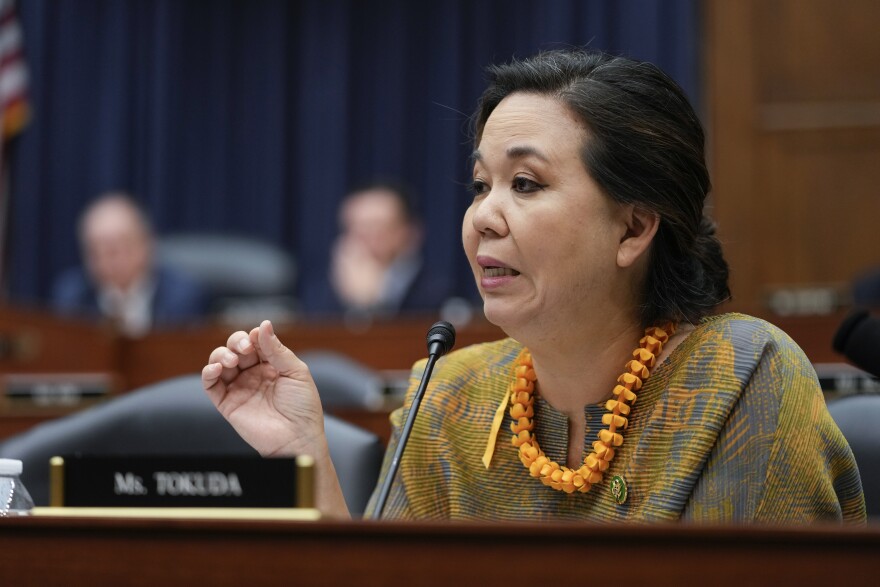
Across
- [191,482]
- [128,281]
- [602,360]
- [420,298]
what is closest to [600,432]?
[602,360]

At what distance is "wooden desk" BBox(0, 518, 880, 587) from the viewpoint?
0.88 meters

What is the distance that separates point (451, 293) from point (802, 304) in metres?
1.76

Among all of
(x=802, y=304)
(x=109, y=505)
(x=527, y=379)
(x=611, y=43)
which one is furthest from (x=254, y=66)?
(x=109, y=505)

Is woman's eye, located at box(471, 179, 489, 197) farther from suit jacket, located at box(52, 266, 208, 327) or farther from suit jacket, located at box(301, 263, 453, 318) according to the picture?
suit jacket, located at box(52, 266, 208, 327)

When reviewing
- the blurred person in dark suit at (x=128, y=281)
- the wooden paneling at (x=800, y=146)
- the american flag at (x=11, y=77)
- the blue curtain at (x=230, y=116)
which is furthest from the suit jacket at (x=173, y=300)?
the wooden paneling at (x=800, y=146)

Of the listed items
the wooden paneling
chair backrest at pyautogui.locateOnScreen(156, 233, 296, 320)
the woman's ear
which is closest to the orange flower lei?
the woman's ear

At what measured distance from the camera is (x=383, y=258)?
5238mm

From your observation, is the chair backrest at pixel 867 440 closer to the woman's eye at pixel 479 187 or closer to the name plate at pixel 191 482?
the woman's eye at pixel 479 187

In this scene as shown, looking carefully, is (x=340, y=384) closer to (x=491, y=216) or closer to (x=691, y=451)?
(x=491, y=216)

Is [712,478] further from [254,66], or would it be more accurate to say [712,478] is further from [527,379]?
[254,66]

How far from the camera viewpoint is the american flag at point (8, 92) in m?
5.63

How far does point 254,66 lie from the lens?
6.94 meters

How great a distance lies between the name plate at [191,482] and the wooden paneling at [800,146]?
4.45m

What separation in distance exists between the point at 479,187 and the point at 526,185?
12 cm
